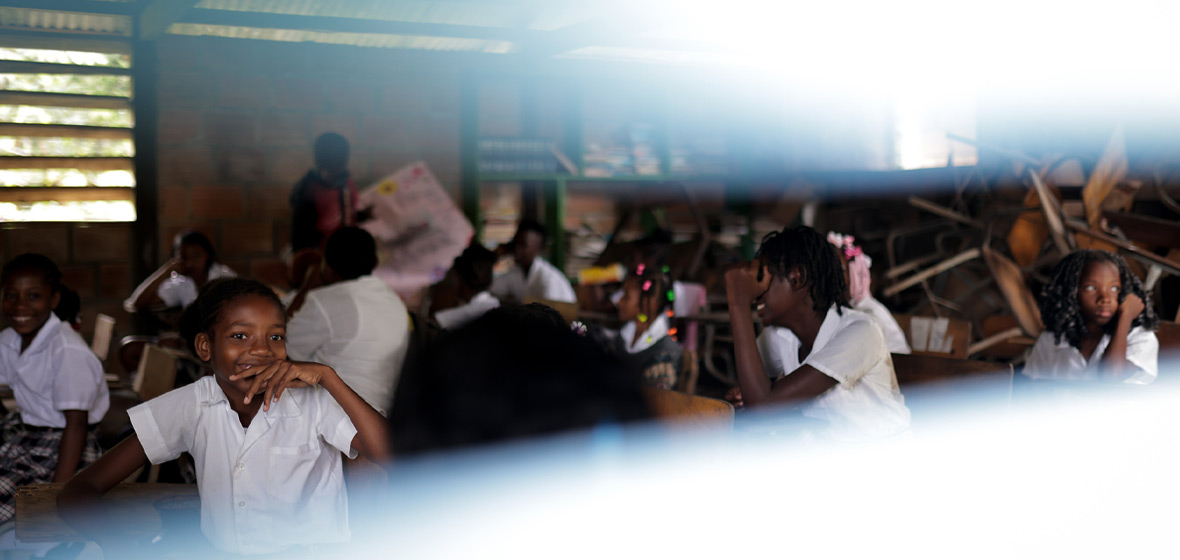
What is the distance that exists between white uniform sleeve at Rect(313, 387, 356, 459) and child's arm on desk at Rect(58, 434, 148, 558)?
0.32 m

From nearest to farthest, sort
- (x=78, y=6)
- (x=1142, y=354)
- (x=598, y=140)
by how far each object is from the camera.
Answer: (x=1142, y=354) < (x=78, y=6) < (x=598, y=140)

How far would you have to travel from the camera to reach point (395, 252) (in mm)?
6070

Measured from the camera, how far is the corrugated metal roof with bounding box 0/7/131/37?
517 cm

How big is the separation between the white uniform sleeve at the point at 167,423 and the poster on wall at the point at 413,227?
13.8 feet

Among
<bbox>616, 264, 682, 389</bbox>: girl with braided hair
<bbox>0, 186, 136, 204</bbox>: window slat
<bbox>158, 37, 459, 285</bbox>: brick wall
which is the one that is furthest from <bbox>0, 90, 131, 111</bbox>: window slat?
<bbox>616, 264, 682, 389</bbox>: girl with braided hair

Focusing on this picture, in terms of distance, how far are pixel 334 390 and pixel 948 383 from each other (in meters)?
1.70

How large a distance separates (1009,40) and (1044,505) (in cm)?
446

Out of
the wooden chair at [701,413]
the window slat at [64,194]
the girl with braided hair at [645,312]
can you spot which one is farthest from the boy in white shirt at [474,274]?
the window slat at [64,194]

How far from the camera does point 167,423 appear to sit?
178 centimetres

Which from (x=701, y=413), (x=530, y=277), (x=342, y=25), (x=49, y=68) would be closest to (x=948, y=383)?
(x=701, y=413)

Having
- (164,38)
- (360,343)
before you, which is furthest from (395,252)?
(360,343)

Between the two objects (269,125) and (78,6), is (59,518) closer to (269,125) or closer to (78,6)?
(78,6)

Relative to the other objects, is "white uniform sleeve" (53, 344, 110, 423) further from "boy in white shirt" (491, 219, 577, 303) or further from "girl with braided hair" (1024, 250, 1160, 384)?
"girl with braided hair" (1024, 250, 1160, 384)

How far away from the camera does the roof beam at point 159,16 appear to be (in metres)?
4.77
